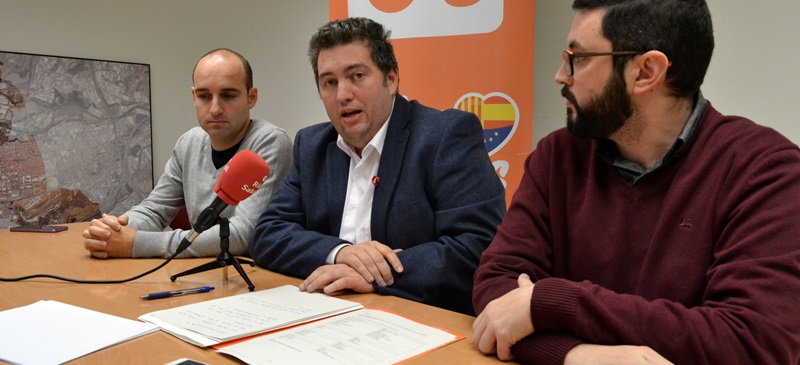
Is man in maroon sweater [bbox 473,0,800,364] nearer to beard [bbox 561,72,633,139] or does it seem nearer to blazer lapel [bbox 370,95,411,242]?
beard [bbox 561,72,633,139]

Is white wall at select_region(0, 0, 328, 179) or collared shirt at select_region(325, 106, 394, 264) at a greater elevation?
white wall at select_region(0, 0, 328, 179)

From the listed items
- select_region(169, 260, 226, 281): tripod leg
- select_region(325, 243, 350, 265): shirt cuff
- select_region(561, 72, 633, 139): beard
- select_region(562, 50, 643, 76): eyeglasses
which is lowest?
select_region(169, 260, 226, 281): tripod leg

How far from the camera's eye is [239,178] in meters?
1.55

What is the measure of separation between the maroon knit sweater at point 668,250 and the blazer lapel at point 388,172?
0.49 metres

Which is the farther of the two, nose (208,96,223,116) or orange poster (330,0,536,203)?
orange poster (330,0,536,203)

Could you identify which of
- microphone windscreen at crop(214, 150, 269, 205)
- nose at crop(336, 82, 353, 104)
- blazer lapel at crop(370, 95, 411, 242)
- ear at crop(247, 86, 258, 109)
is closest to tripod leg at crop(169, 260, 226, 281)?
microphone windscreen at crop(214, 150, 269, 205)

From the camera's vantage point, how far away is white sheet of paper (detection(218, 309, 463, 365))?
1.05m

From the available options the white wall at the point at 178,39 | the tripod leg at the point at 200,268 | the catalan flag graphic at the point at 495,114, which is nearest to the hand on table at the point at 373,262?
the tripod leg at the point at 200,268

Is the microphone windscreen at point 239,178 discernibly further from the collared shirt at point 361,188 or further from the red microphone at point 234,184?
the collared shirt at point 361,188

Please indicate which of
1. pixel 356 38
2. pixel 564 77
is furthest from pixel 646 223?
pixel 356 38

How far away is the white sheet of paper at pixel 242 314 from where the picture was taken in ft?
3.88

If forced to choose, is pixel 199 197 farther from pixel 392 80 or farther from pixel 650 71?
pixel 650 71

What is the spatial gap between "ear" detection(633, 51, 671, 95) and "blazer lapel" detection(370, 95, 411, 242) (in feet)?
2.66

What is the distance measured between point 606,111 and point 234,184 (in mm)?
981
